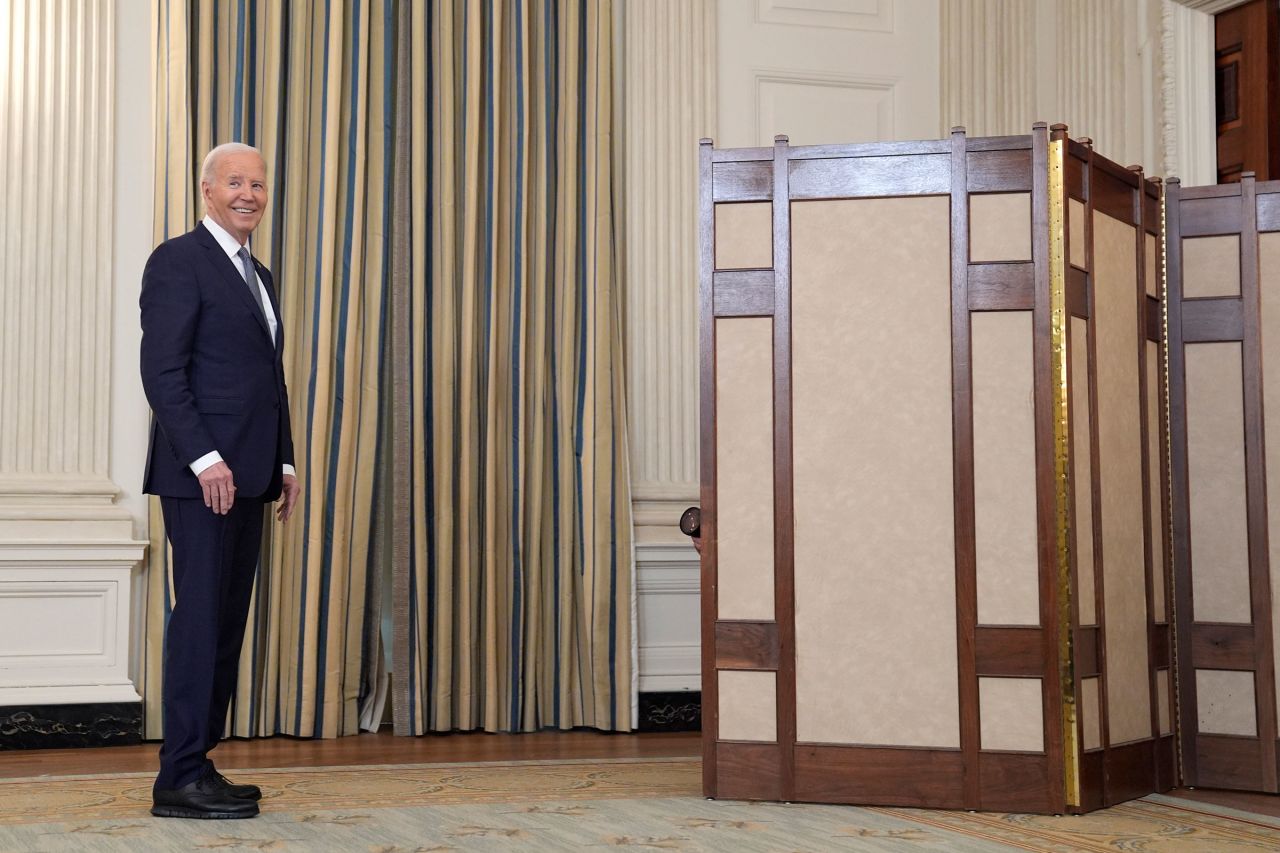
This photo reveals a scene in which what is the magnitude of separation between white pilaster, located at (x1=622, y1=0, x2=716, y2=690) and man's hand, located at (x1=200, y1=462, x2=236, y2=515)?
78.9 inches

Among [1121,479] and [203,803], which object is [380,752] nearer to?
[203,803]

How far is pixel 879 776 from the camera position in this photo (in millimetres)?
3064

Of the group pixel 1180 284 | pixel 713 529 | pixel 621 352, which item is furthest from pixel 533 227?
pixel 1180 284

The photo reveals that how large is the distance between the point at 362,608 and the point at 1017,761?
2263 mm

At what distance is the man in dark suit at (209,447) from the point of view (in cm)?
295

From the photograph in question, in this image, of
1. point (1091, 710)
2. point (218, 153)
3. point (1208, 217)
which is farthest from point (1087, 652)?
point (218, 153)

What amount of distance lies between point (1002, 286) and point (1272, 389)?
0.88m

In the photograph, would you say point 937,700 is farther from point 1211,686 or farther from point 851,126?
point 851,126

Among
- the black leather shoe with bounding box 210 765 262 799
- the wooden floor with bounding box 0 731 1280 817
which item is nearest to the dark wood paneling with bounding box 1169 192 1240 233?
the wooden floor with bounding box 0 731 1280 817

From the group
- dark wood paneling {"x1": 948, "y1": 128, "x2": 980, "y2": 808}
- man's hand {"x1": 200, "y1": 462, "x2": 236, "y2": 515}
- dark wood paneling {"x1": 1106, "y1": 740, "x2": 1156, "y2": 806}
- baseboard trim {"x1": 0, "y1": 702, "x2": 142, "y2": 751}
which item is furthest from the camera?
baseboard trim {"x1": 0, "y1": 702, "x2": 142, "y2": 751}

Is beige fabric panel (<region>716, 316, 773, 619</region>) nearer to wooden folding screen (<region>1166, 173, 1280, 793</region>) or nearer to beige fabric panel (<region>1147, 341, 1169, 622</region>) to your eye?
beige fabric panel (<region>1147, 341, 1169, 622</region>)

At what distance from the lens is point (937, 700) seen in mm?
3051

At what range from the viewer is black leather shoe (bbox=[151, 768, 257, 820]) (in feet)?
9.61

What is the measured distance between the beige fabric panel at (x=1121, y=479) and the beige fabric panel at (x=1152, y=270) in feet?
0.26
